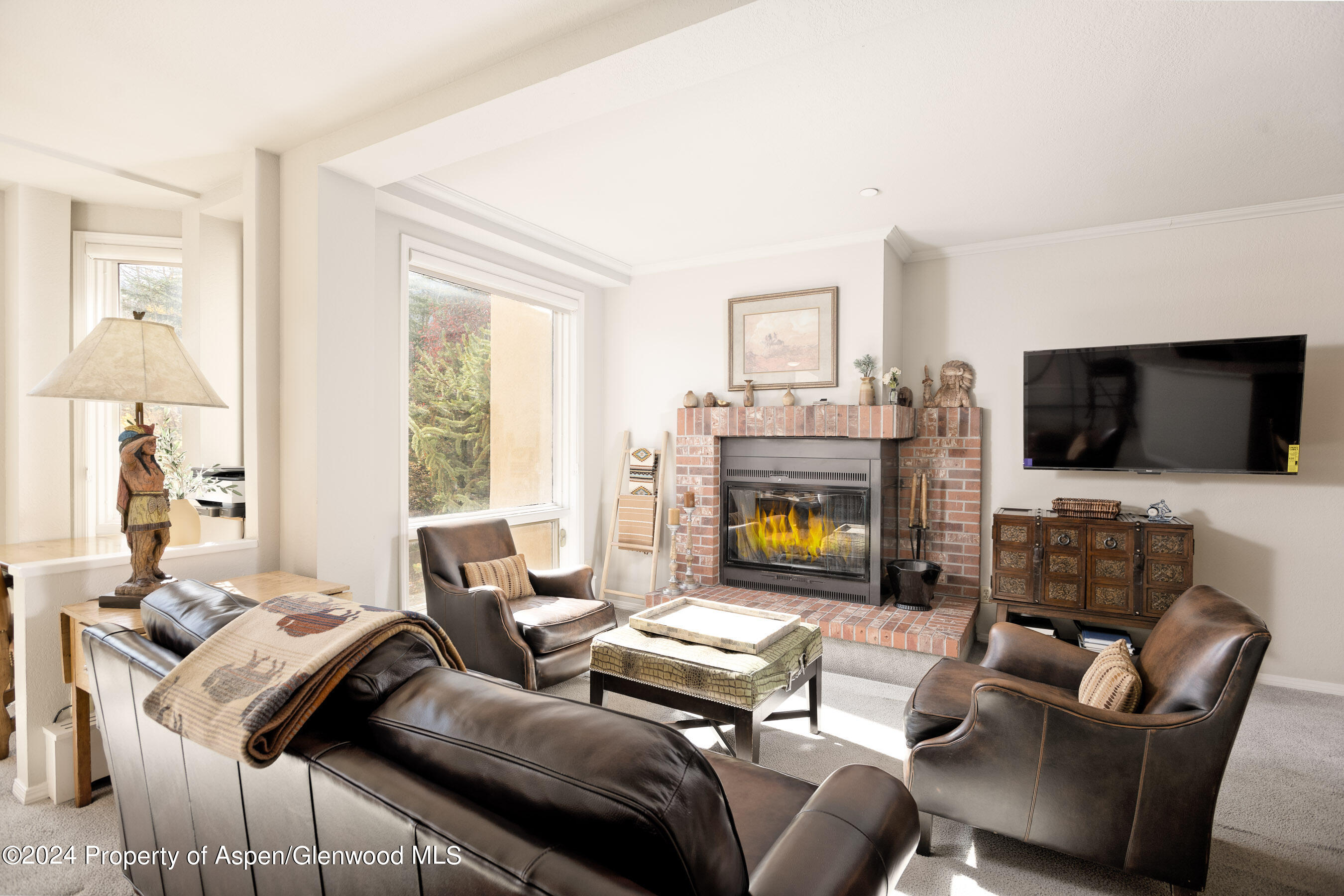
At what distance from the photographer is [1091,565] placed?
3430mm

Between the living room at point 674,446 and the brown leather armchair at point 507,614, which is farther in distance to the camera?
the brown leather armchair at point 507,614

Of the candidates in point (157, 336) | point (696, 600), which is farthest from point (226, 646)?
point (696, 600)

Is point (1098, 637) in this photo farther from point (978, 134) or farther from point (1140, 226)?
point (978, 134)

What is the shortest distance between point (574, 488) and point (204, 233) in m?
2.71

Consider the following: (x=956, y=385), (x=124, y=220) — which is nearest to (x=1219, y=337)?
(x=956, y=385)

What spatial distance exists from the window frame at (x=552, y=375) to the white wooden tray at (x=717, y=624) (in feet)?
4.55

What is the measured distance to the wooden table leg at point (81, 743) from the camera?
6.90ft

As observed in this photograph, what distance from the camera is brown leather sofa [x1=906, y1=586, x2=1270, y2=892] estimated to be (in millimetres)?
1650

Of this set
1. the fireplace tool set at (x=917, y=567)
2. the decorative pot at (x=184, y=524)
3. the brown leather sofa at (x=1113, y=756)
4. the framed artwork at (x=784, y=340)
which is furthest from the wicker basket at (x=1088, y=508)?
the decorative pot at (x=184, y=524)

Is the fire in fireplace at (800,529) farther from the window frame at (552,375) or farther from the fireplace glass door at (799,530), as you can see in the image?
the window frame at (552,375)

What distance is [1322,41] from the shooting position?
2.03 metres

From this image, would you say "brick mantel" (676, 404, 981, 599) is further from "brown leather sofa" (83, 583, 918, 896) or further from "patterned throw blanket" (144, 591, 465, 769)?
"patterned throw blanket" (144, 591, 465, 769)

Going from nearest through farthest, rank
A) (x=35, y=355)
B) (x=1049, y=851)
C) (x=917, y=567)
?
(x=1049, y=851)
(x=35, y=355)
(x=917, y=567)

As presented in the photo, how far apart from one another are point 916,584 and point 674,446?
195 cm
